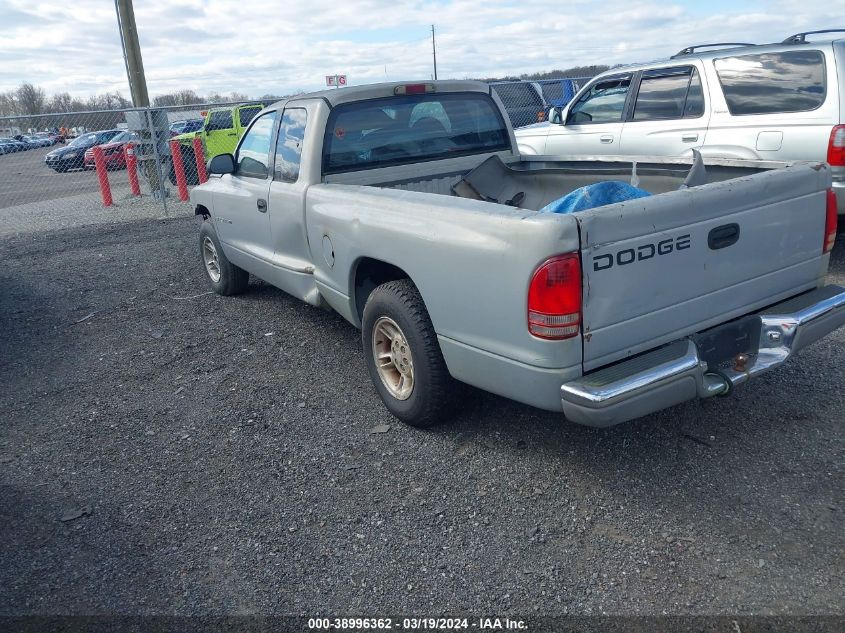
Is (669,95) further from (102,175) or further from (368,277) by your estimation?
(102,175)

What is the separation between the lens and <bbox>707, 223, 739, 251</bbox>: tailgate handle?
3084 mm

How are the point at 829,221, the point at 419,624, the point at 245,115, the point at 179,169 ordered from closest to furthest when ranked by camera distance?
1. the point at 419,624
2. the point at 829,221
3. the point at 179,169
4. the point at 245,115

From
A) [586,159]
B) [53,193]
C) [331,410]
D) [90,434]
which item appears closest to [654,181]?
[586,159]

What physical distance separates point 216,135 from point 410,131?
1329 centimetres

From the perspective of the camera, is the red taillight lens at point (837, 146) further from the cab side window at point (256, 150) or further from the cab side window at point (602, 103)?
the cab side window at point (256, 150)

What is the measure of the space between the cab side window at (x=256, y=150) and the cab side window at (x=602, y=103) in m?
4.05

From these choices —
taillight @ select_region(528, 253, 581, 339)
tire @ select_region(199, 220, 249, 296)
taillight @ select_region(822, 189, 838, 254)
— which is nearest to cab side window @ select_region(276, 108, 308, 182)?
tire @ select_region(199, 220, 249, 296)

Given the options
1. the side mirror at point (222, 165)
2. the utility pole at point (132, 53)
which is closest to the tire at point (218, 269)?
the side mirror at point (222, 165)

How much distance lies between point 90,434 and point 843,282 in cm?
576

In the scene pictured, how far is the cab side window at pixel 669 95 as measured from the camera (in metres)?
6.86

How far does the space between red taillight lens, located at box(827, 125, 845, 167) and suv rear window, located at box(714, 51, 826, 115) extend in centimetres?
31

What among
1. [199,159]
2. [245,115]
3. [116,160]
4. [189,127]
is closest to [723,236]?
[199,159]

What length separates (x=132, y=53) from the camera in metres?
13.0

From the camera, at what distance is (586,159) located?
16.0 feet
